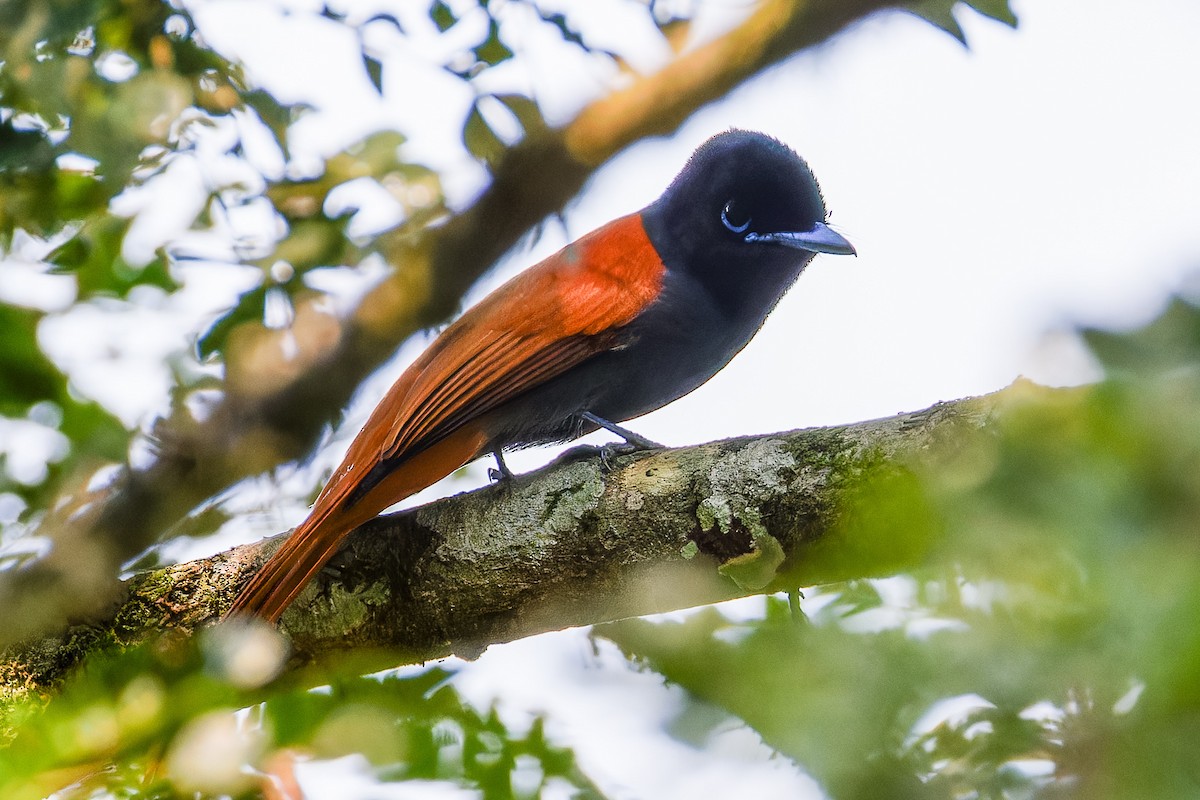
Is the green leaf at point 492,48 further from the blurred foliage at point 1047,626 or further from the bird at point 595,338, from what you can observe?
the blurred foliage at point 1047,626

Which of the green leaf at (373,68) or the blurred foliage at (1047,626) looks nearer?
the blurred foliage at (1047,626)

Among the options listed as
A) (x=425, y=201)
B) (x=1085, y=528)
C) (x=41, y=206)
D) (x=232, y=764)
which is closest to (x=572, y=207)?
(x=425, y=201)

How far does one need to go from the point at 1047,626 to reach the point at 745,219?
271 centimetres

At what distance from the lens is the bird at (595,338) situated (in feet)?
8.70

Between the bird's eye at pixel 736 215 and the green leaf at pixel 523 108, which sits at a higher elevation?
the green leaf at pixel 523 108

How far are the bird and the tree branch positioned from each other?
151 mm

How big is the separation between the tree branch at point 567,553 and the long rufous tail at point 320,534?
0.08m

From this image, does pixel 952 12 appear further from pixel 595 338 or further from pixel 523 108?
pixel 595 338

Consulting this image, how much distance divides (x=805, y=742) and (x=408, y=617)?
1754 mm

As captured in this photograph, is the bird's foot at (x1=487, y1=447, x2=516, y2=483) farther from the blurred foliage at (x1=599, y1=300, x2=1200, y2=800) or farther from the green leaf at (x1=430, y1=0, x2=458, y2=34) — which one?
the blurred foliage at (x1=599, y1=300, x2=1200, y2=800)

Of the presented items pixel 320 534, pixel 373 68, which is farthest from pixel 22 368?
pixel 373 68

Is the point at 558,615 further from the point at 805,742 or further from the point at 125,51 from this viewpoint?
the point at 125,51

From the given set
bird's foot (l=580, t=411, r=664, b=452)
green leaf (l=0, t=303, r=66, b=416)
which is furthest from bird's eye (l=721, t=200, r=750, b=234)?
green leaf (l=0, t=303, r=66, b=416)

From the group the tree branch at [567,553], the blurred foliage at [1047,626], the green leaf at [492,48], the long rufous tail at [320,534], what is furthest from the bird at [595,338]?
the blurred foliage at [1047,626]
